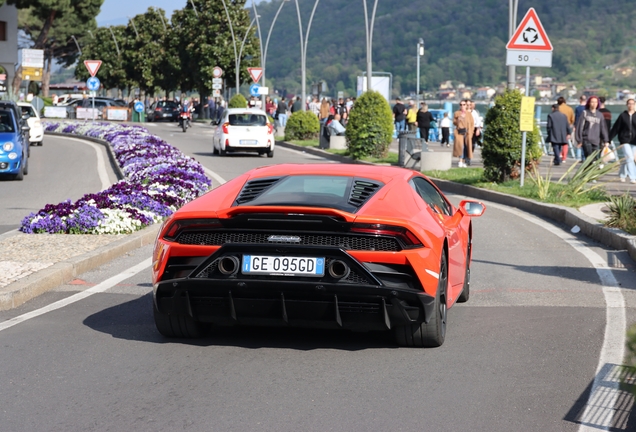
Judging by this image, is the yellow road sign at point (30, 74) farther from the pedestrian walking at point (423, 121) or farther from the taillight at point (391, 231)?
the taillight at point (391, 231)

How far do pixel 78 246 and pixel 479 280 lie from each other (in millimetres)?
4378

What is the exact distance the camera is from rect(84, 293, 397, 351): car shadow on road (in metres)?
6.98

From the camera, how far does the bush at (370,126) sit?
1228 inches

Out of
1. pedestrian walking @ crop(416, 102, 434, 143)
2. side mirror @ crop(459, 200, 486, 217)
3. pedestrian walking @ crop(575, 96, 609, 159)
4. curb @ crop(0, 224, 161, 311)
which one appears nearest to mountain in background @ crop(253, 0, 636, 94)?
pedestrian walking @ crop(416, 102, 434, 143)

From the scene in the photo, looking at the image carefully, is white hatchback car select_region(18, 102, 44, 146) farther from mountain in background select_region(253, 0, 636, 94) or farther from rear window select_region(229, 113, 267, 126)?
mountain in background select_region(253, 0, 636, 94)

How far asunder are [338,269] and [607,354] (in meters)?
1.83

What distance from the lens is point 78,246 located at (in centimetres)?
1145

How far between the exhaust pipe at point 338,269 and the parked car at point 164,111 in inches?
2796

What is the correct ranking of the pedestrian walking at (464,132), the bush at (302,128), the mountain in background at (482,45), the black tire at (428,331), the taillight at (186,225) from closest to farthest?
the taillight at (186,225) < the black tire at (428,331) < the pedestrian walking at (464,132) < the bush at (302,128) < the mountain in background at (482,45)

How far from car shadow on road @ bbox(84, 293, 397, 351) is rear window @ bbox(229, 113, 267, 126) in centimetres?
2701

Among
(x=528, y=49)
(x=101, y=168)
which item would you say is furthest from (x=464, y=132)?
(x=101, y=168)

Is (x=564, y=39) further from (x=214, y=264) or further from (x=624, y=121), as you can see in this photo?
(x=214, y=264)

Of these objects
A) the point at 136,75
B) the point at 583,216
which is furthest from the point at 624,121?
the point at 136,75

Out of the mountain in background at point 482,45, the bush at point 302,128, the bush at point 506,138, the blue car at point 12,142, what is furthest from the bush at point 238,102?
the mountain in background at point 482,45
